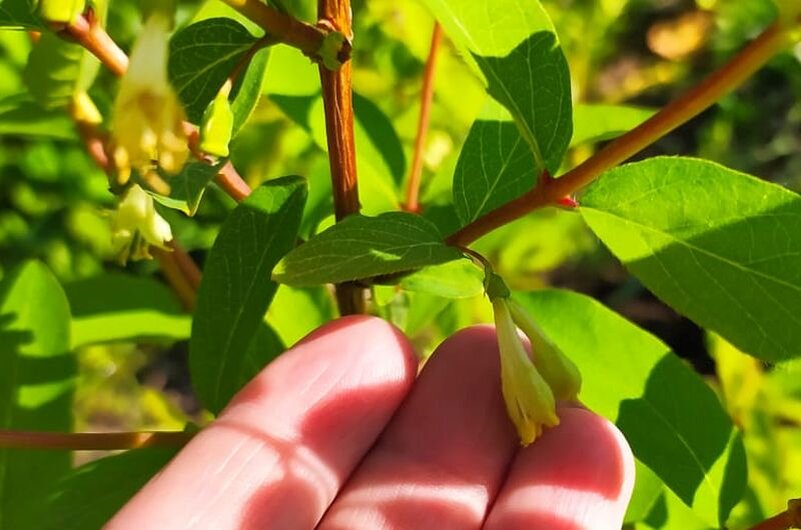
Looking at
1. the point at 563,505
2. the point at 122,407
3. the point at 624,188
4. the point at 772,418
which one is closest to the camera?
the point at 624,188

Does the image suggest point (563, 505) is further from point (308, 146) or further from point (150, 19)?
point (308, 146)

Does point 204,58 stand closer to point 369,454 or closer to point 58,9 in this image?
point 58,9

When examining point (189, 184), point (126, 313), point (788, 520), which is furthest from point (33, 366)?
point (788, 520)

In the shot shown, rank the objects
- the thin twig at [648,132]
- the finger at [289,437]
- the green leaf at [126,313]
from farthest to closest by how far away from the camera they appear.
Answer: the green leaf at [126,313] < the finger at [289,437] < the thin twig at [648,132]

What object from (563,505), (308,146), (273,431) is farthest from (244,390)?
(308,146)

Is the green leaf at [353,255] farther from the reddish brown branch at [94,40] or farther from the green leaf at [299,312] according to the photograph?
the green leaf at [299,312]

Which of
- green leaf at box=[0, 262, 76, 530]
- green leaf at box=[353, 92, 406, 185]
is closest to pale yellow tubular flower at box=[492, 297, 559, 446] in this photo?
green leaf at box=[353, 92, 406, 185]

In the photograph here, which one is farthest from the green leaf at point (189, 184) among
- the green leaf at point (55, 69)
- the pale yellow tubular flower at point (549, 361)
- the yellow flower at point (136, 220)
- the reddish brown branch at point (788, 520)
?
the reddish brown branch at point (788, 520)
